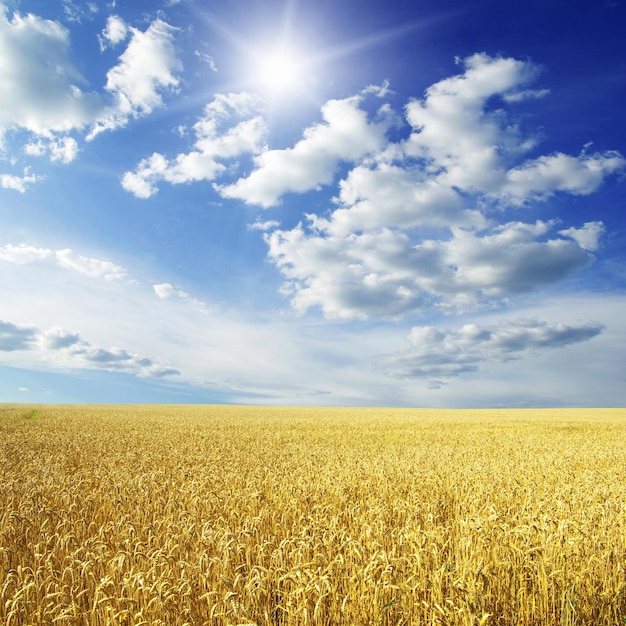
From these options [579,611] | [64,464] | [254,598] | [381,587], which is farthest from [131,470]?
[579,611]

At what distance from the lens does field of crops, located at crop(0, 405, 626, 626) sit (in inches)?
164

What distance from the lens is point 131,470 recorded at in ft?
36.6

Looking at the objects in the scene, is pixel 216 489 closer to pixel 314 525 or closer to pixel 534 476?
pixel 314 525

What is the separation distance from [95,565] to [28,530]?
196cm

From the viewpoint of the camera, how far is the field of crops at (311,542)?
4.18 metres

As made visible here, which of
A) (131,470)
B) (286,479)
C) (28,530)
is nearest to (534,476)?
(286,479)

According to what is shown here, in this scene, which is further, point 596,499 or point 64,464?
point 64,464

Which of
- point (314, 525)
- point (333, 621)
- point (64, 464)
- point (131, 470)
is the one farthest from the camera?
point (64, 464)

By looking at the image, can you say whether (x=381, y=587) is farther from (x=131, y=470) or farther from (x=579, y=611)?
(x=131, y=470)

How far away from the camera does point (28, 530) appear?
6.43 m

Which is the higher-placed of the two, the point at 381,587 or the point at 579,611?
the point at 381,587

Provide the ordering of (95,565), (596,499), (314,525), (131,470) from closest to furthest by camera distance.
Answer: (95,565), (314,525), (596,499), (131,470)

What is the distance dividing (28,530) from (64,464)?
6651mm

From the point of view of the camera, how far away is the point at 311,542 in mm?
5578
